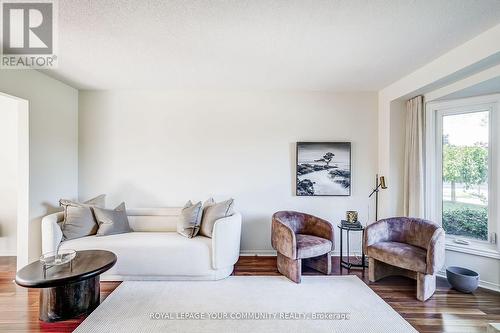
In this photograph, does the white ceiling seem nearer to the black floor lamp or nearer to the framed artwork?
the framed artwork

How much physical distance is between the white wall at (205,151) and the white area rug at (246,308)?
1.20m

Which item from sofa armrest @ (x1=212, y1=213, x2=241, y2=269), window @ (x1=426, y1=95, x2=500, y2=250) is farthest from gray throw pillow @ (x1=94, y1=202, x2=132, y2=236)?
window @ (x1=426, y1=95, x2=500, y2=250)

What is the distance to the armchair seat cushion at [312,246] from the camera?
9.49ft

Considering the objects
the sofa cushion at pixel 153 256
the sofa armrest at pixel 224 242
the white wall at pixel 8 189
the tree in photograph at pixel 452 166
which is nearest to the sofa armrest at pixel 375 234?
the tree in photograph at pixel 452 166

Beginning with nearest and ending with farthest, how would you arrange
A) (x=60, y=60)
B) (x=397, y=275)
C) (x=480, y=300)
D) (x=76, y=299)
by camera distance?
1. (x=76, y=299)
2. (x=480, y=300)
3. (x=60, y=60)
4. (x=397, y=275)

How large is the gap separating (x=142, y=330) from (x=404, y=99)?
4.36m

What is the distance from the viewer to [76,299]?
2.23 m

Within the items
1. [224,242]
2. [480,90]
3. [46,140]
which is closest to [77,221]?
[46,140]

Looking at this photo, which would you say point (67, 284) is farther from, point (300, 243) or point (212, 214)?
point (300, 243)

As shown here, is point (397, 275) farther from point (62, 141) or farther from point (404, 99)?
point (62, 141)

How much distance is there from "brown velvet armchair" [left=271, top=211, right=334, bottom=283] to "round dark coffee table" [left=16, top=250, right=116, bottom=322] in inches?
75.4

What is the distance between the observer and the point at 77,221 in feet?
9.96

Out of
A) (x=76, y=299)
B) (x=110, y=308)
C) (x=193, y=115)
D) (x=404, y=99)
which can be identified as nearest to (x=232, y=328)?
(x=110, y=308)

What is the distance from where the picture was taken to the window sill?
9.23ft
